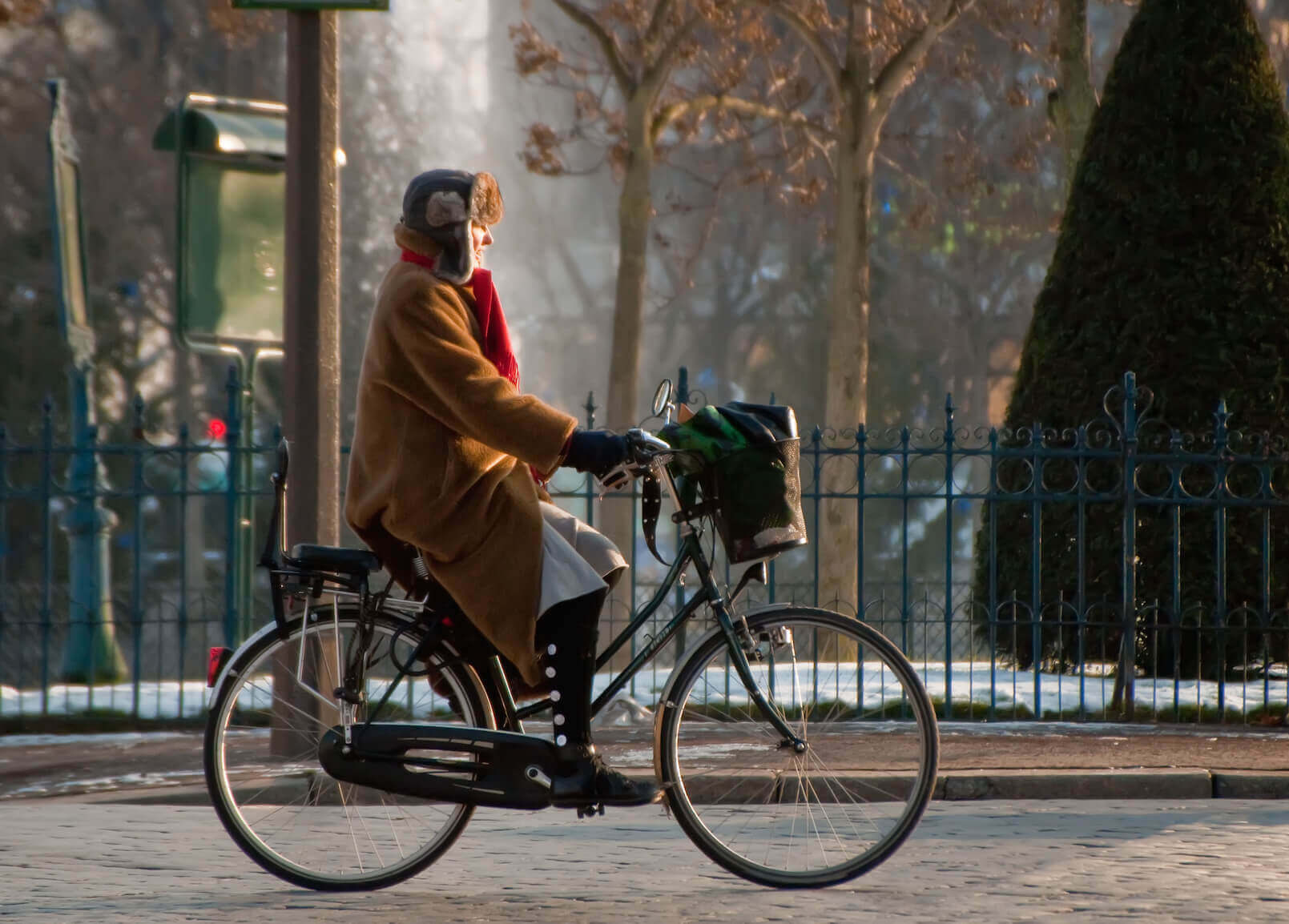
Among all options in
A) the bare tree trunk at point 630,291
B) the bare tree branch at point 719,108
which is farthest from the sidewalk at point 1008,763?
the bare tree branch at point 719,108

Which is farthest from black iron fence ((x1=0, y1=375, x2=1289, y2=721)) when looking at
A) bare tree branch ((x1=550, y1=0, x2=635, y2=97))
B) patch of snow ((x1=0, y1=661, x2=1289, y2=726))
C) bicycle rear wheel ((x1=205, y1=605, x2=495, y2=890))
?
bare tree branch ((x1=550, y1=0, x2=635, y2=97))

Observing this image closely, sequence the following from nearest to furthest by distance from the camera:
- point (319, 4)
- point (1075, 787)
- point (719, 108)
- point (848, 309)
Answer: point (1075, 787), point (319, 4), point (848, 309), point (719, 108)

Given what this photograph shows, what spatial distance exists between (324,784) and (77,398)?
28.9 feet

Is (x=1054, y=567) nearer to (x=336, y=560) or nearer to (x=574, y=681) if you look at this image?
(x=574, y=681)

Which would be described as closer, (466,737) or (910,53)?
(466,737)

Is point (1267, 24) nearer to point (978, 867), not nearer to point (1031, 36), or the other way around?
point (1031, 36)

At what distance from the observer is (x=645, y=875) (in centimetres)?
514

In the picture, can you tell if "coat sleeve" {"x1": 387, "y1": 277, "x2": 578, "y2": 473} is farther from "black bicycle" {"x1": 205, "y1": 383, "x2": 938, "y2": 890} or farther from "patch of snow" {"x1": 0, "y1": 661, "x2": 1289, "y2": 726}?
"patch of snow" {"x1": 0, "y1": 661, "x2": 1289, "y2": 726}

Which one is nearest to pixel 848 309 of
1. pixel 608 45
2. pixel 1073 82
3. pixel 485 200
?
pixel 1073 82

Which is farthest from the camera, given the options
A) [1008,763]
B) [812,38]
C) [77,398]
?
[812,38]

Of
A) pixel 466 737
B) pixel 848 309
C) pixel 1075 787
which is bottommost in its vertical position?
pixel 1075 787

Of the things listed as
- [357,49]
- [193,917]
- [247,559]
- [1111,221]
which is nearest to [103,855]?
[193,917]

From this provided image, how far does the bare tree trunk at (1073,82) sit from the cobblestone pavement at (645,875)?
27.0 feet

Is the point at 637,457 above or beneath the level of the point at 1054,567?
above
